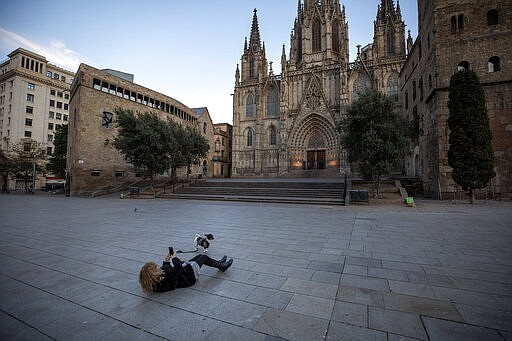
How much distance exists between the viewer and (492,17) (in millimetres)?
16188

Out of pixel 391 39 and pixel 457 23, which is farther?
pixel 391 39

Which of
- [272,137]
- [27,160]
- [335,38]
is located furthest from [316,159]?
[27,160]

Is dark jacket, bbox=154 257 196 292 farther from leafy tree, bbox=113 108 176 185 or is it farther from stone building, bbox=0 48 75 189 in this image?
stone building, bbox=0 48 75 189

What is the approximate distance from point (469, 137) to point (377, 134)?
5.08m

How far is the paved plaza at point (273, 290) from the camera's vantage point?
2295mm

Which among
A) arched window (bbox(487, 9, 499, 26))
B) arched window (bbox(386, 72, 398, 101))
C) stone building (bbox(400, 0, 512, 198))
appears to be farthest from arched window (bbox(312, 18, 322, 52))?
arched window (bbox(487, 9, 499, 26))

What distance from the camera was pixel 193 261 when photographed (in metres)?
3.56

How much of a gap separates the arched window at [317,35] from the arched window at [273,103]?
11054 mm

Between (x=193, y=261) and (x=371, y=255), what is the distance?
357cm

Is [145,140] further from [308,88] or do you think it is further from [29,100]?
[29,100]

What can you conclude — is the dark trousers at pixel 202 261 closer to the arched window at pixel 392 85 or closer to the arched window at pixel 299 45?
the arched window at pixel 392 85

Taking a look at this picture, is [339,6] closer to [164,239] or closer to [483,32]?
[483,32]

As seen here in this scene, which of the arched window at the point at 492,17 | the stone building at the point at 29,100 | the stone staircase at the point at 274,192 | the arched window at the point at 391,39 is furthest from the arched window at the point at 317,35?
the stone building at the point at 29,100

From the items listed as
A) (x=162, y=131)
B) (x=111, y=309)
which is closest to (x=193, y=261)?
(x=111, y=309)
